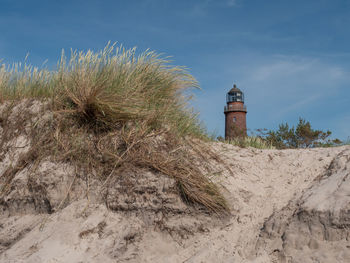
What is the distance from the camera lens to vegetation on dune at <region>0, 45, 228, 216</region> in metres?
3.61

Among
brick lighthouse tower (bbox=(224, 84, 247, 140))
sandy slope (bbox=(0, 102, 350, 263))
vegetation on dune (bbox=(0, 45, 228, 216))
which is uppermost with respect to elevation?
brick lighthouse tower (bbox=(224, 84, 247, 140))

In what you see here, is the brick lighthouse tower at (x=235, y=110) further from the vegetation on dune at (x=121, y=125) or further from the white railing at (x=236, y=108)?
the vegetation on dune at (x=121, y=125)

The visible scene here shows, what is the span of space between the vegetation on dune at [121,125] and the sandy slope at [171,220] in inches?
6.7

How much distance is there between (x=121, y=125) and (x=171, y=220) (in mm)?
1359

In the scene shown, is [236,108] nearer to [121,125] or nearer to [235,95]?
[235,95]

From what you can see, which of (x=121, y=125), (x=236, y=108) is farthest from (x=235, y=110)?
(x=121, y=125)

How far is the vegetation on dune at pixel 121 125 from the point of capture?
3.61m

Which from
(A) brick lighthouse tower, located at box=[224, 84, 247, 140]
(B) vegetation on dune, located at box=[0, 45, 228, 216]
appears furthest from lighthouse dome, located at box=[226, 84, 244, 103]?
(B) vegetation on dune, located at box=[0, 45, 228, 216]

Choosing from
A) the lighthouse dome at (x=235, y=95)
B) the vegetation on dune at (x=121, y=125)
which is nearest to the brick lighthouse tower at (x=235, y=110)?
the lighthouse dome at (x=235, y=95)

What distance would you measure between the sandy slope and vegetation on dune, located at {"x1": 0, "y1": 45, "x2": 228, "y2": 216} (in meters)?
0.17

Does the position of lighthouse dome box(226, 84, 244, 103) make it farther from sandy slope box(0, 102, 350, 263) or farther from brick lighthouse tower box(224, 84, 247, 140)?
sandy slope box(0, 102, 350, 263)

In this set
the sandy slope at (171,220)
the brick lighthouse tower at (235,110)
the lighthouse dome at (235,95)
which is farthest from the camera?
the lighthouse dome at (235,95)

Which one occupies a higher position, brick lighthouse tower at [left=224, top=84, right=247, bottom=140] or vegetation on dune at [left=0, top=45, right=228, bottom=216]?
brick lighthouse tower at [left=224, top=84, right=247, bottom=140]

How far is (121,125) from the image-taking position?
4.04m
